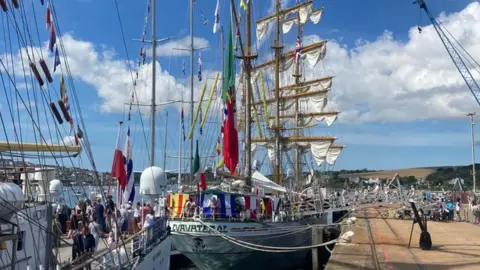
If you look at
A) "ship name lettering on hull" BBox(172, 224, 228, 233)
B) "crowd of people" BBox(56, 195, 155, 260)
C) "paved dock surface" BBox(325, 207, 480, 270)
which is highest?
"crowd of people" BBox(56, 195, 155, 260)

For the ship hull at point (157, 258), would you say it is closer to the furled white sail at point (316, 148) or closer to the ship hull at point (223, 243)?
the ship hull at point (223, 243)

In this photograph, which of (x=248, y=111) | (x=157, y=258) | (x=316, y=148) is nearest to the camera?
(x=157, y=258)

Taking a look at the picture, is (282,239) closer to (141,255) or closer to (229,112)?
(229,112)

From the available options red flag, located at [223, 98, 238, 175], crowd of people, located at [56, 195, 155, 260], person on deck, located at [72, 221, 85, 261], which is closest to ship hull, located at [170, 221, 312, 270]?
crowd of people, located at [56, 195, 155, 260]

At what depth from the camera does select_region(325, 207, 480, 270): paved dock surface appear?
17553 mm

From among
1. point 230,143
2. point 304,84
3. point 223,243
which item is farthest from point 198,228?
point 304,84

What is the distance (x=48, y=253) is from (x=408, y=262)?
11892 mm

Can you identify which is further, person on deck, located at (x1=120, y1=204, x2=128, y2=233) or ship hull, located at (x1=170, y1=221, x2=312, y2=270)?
ship hull, located at (x1=170, y1=221, x2=312, y2=270)

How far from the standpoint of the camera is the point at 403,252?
20.4m

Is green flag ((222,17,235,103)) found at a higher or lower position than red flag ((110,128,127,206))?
higher

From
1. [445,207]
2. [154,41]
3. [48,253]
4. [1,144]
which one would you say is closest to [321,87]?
[445,207]

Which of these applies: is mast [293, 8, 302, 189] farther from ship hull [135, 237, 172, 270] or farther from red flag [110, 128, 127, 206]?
red flag [110, 128, 127, 206]

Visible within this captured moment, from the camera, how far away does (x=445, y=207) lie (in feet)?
128

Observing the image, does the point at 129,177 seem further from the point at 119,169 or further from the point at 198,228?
the point at 198,228
